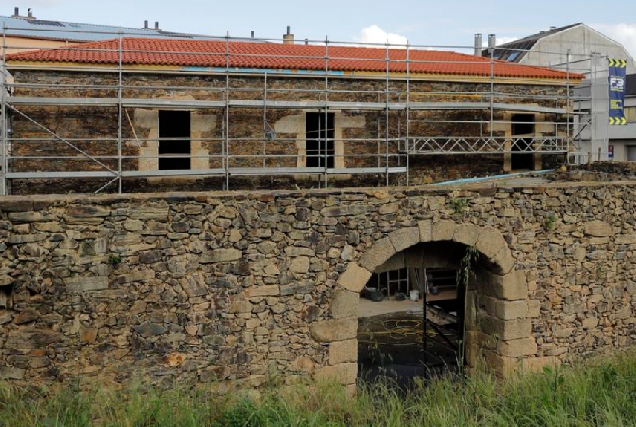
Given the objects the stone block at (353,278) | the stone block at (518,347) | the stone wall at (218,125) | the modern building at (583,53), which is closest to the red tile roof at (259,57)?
the stone wall at (218,125)

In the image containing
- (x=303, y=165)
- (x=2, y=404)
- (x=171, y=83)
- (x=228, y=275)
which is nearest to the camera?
(x=2, y=404)

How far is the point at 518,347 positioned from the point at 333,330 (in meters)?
2.70

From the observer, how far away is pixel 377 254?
7859mm

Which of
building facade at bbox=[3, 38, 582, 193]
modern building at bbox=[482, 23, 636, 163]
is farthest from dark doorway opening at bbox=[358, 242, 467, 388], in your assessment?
modern building at bbox=[482, 23, 636, 163]

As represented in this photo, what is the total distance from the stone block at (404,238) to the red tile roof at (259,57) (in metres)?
3.65

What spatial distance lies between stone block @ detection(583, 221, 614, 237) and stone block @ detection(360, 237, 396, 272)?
3.15 meters

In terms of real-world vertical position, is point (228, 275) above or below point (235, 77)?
below

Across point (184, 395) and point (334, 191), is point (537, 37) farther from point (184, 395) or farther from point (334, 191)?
point (184, 395)

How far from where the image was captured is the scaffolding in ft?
32.0

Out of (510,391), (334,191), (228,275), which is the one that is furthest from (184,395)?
(510,391)

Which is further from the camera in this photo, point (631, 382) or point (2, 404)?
point (631, 382)

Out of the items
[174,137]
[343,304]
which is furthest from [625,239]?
[174,137]

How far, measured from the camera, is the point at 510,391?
283 inches

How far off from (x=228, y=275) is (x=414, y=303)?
9.60m
